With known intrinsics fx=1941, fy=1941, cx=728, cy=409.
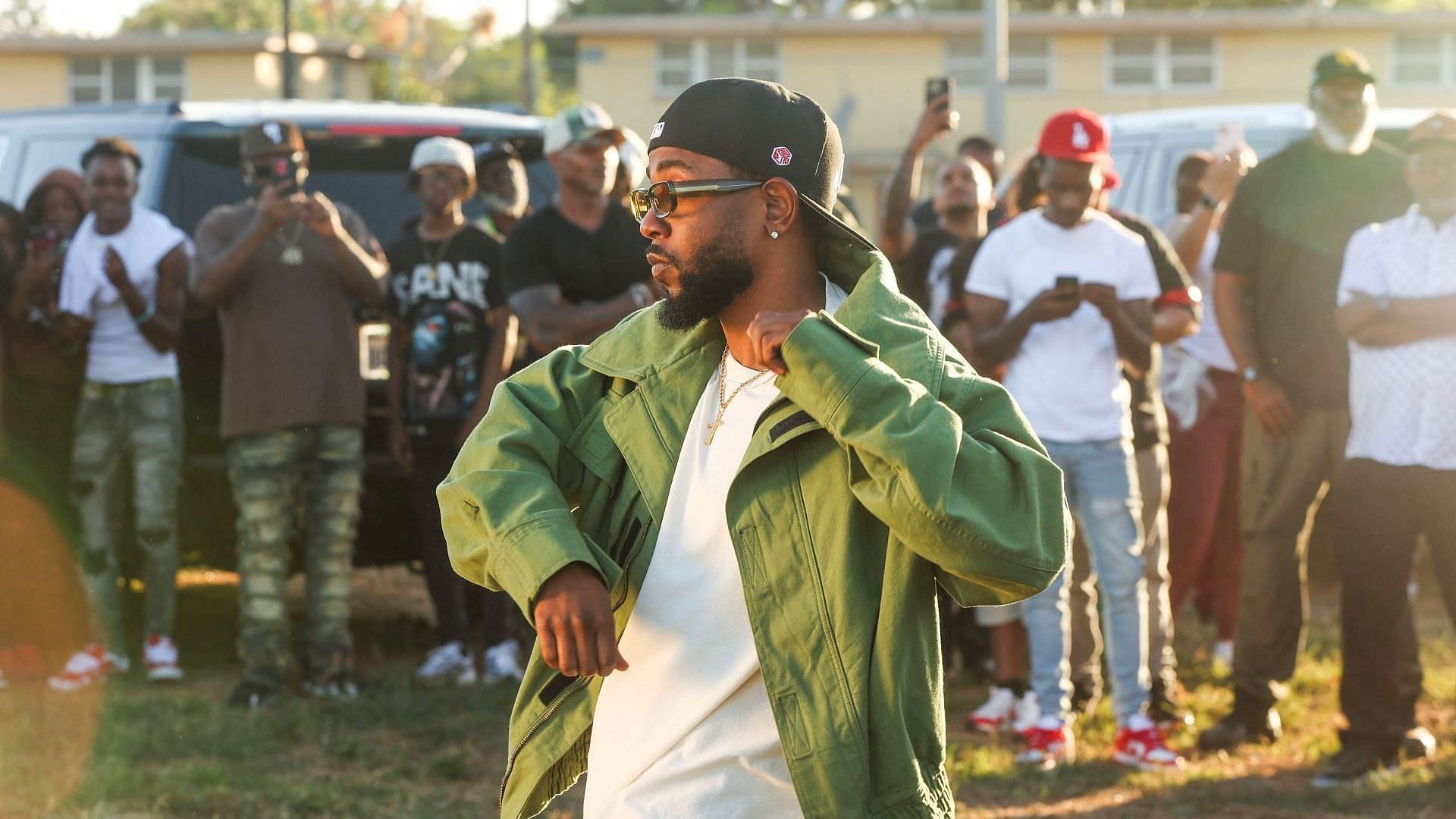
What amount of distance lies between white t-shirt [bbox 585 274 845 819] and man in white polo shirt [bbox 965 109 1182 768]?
3850 mm

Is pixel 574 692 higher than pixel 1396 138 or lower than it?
lower

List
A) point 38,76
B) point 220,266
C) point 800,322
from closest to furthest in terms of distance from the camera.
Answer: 1. point 800,322
2. point 220,266
3. point 38,76

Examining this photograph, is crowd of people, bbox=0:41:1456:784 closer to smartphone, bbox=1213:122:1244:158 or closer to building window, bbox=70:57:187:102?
smartphone, bbox=1213:122:1244:158

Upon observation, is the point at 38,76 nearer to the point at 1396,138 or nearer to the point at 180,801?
the point at 1396,138

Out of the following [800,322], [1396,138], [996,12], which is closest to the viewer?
[800,322]

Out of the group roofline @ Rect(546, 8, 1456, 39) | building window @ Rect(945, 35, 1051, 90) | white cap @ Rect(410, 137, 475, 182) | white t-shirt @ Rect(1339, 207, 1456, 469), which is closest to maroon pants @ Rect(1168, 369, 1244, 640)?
white t-shirt @ Rect(1339, 207, 1456, 469)

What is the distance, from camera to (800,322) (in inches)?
105

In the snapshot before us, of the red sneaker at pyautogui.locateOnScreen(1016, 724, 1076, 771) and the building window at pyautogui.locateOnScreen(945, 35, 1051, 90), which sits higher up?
the building window at pyautogui.locateOnScreen(945, 35, 1051, 90)

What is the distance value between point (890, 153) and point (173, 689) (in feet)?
101

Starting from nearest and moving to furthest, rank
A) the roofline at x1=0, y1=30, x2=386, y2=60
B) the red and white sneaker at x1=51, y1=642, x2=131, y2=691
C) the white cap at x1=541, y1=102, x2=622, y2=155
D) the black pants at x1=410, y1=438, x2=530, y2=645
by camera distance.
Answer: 1. the white cap at x1=541, y1=102, x2=622, y2=155
2. the red and white sneaker at x1=51, y1=642, x2=131, y2=691
3. the black pants at x1=410, y1=438, x2=530, y2=645
4. the roofline at x1=0, y1=30, x2=386, y2=60

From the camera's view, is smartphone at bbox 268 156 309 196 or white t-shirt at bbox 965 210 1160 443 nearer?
white t-shirt at bbox 965 210 1160 443

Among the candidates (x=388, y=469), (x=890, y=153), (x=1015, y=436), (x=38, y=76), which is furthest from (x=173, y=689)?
(x=38, y=76)

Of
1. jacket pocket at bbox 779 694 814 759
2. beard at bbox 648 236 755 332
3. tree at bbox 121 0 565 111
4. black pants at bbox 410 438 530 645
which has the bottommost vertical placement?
black pants at bbox 410 438 530 645

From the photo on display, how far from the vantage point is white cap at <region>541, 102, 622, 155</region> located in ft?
24.0
